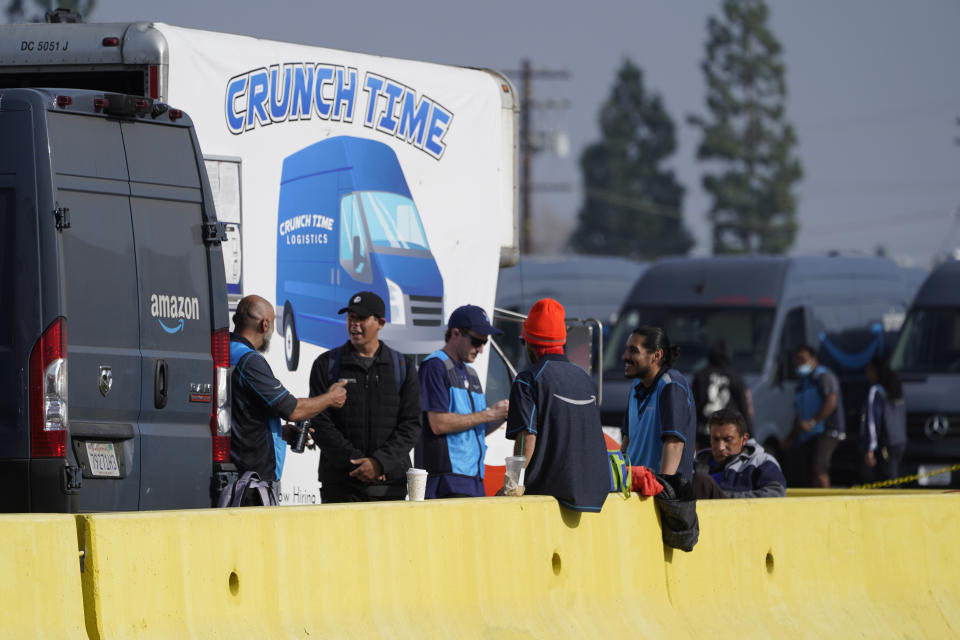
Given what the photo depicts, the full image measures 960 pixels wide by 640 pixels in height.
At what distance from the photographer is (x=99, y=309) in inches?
Answer: 305

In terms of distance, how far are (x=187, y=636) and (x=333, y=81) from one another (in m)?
4.61

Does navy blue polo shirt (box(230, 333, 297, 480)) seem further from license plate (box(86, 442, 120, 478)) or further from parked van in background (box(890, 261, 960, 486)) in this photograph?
parked van in background (box(890, 261, 960, 486))

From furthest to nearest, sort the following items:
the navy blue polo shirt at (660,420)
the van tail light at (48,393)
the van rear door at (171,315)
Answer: the navy blue polo shirt at (660,420) < the van rear door at (171,315) < the van tail light at (48,393)

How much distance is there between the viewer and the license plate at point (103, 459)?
7.73 metres

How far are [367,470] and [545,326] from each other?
1680 mm

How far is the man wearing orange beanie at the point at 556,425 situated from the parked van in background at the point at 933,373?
37.0 feet

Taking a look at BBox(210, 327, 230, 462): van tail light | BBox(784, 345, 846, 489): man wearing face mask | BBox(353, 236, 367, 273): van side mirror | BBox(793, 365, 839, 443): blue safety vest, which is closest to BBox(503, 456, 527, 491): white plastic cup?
BBox(210, 327, 230, 462): van tail light

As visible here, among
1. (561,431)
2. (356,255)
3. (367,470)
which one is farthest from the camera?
(356,255)

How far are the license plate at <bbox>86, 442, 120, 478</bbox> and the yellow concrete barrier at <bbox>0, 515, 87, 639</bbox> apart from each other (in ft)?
5.81

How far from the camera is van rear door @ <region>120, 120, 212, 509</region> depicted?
8.01 m

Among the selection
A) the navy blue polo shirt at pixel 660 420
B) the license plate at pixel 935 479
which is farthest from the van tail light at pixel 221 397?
the license plate at pixel 935 479

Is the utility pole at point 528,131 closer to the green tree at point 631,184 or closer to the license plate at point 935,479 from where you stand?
the green tree at point 631,184

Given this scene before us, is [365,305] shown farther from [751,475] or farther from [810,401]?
[810,401]

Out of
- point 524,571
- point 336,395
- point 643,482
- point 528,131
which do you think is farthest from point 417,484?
point 528,131
